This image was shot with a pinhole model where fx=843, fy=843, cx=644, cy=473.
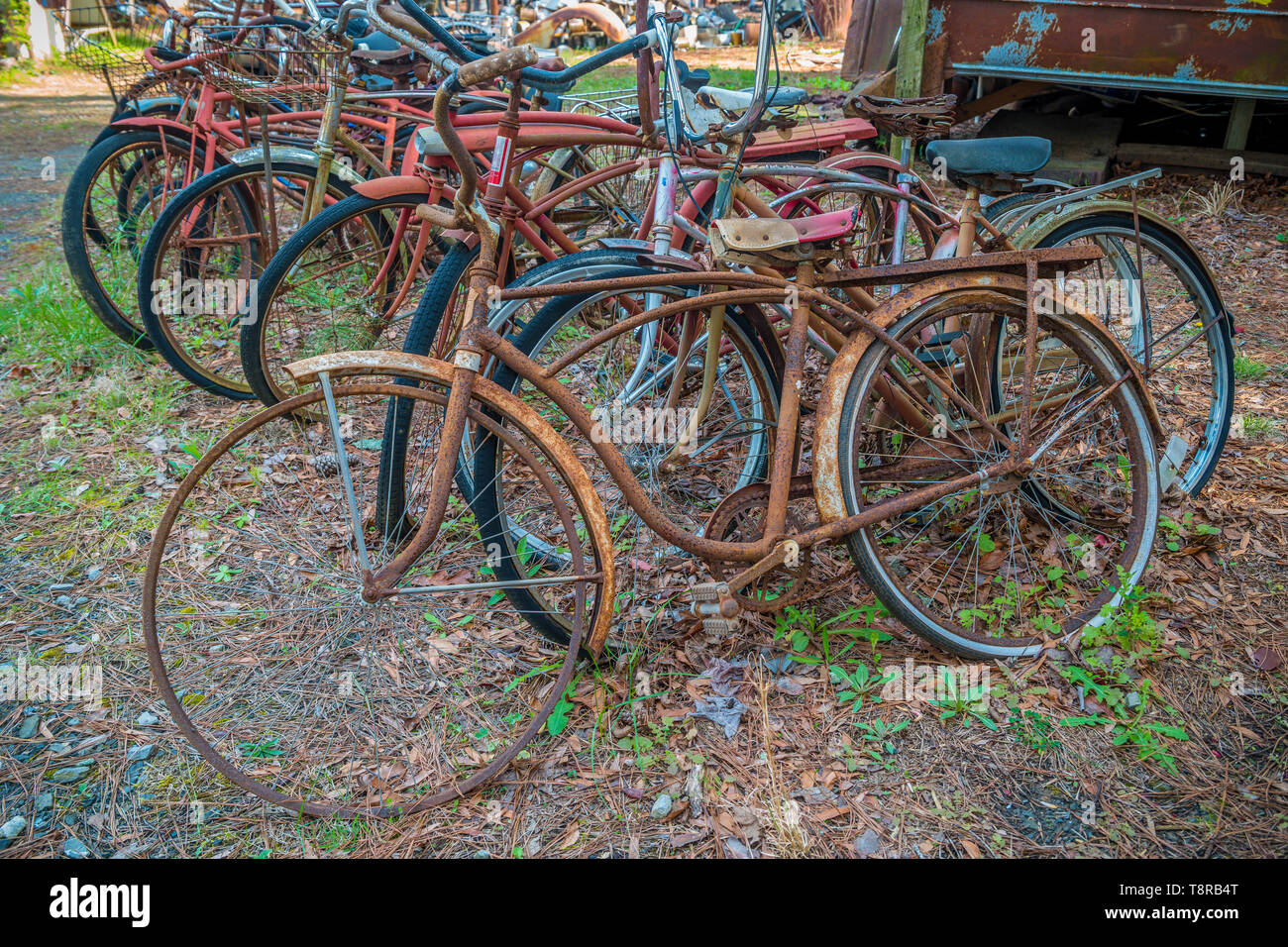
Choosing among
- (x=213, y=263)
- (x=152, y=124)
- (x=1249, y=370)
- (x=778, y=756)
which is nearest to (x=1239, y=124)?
(x=1249, y=370)

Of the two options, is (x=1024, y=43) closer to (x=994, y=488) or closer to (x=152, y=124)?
(x=994, y=488)

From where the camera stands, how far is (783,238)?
2.47 m

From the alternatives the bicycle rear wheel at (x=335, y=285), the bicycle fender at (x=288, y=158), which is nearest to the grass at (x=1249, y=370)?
the bicycle rear wheel at (x=335, y=285)

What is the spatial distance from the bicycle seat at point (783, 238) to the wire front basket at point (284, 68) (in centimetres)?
232

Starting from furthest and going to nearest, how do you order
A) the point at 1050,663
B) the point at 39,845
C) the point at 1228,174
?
the point at 1228,174
the point at 1050,663
the point at 39,845

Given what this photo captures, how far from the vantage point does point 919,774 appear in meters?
2.41

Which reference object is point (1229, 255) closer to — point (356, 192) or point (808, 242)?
point (808, 242)

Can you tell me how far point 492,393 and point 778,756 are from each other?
1339 mm

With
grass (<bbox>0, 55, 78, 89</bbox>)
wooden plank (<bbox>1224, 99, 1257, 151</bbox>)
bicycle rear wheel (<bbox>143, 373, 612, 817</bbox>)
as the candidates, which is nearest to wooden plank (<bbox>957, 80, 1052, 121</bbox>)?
wooden plank (<bbox>1224, 99, 1257, 151</bbox>)

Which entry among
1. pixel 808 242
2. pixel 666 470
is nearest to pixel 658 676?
pixel 666 470

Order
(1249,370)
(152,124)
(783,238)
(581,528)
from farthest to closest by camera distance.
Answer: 1. (152,124)
2. (1249,370)
3. (581,528)
4. (783,238)

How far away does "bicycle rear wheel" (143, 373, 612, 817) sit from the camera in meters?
2.34

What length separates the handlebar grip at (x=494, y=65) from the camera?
7.03 feet

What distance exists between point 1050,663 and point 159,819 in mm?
2693
